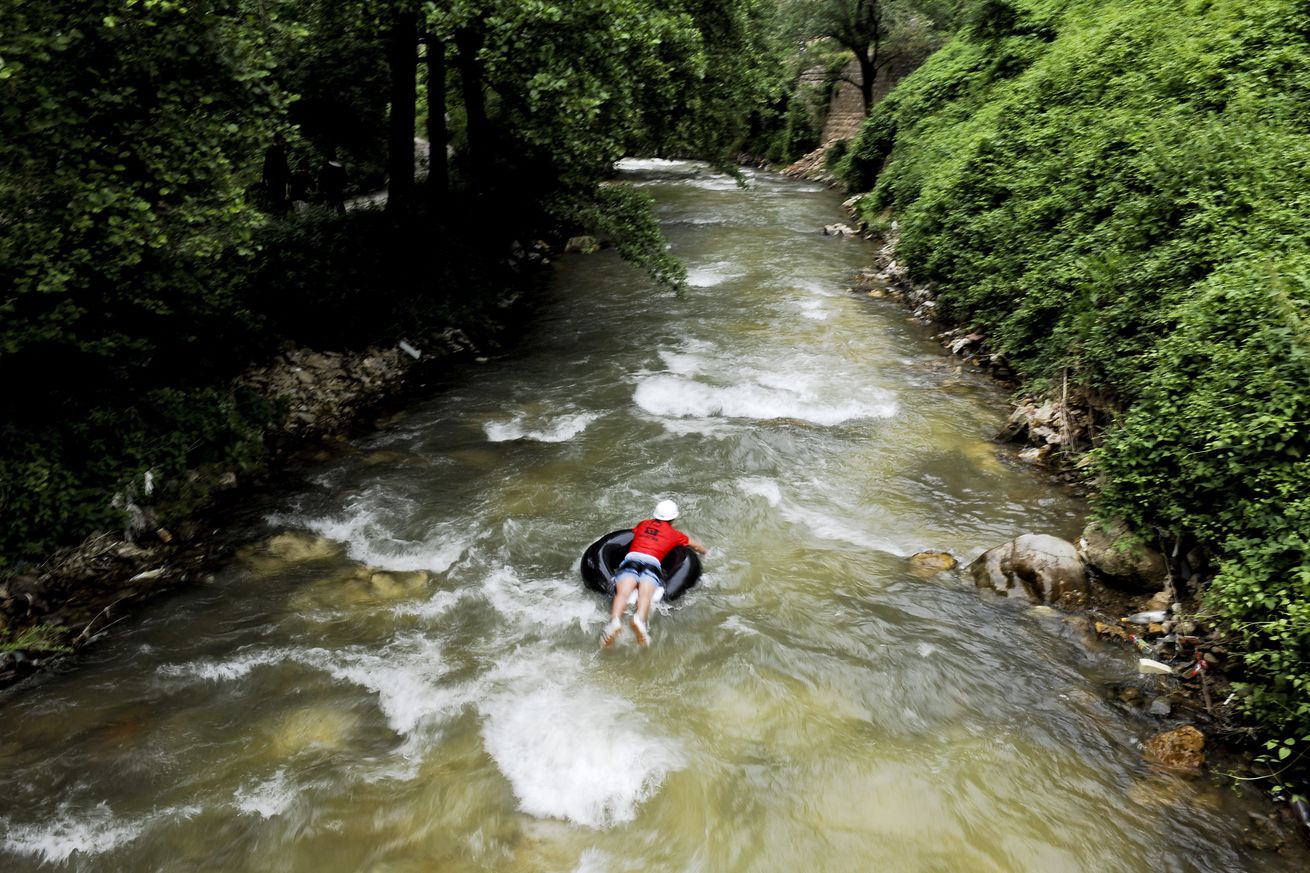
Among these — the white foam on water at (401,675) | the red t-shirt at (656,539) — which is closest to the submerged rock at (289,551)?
the white foam on water at (401,675)

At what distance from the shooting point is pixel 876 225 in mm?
20750

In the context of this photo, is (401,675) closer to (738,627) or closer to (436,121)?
(738,627)

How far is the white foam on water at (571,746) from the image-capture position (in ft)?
17.5

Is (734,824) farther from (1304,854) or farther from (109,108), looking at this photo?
(109,108)

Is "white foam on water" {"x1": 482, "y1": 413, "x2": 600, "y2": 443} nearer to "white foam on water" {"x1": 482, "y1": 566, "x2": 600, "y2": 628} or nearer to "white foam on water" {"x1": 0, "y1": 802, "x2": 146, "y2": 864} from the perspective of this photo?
"white foam on water" {"x1": 482, "y1": 566, "x2": 600, "y2": 628}

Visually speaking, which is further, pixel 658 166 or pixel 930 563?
pixel 658 166

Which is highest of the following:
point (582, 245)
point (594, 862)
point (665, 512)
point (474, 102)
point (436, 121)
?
point (474, 102)

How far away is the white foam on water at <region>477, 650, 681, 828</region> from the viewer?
5.32 metres

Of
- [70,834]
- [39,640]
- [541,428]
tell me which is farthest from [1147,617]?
[39,640]

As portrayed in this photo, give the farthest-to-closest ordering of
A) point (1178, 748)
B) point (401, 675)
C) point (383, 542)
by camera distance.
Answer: point (383, 542), point (401, 675), point (1178, 748)

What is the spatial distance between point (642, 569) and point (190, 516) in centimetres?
531

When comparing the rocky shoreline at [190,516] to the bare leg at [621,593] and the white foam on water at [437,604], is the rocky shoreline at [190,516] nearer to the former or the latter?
the white foam on water at [437,604]

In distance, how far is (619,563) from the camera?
7.54 metres

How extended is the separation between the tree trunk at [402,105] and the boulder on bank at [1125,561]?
35.4ft
